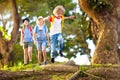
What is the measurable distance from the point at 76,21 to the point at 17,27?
7.99m

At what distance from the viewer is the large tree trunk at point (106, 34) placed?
11878 mm

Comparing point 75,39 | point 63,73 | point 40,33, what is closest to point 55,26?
point 40,33

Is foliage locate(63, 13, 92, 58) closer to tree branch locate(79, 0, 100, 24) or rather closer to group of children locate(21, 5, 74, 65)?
tree branch locate(79, 0, 100, 24)

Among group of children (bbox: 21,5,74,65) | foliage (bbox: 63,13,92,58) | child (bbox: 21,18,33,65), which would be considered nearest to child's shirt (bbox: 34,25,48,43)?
group of children (bbox: 21,5,74,65)

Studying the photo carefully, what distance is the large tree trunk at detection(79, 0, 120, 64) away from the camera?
39.0 ft

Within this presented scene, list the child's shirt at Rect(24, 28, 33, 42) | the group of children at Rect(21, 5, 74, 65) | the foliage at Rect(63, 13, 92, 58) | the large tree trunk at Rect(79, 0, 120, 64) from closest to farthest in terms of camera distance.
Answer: the group of children at Rect(21, 5, 74, 65), the child's shirt at Rect(24, 28, 33, 42), the large tree trunk at Rect(79, 0, 120, 64), the foliage at Rect(63, 13, 92, 58)

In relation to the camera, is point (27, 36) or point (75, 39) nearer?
point (27, 36)

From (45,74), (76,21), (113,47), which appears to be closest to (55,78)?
(45,74)

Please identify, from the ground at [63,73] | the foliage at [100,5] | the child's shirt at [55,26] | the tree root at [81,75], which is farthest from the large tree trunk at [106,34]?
the tree root at [81,75]

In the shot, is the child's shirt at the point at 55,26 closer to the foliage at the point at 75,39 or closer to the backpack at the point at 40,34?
the backpack at the point at 40,34

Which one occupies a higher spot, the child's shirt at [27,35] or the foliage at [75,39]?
the foliage at [75,39]

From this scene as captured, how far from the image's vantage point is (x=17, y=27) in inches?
800

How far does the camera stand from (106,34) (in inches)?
486

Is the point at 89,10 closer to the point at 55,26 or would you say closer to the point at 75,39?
the point at 55,26
